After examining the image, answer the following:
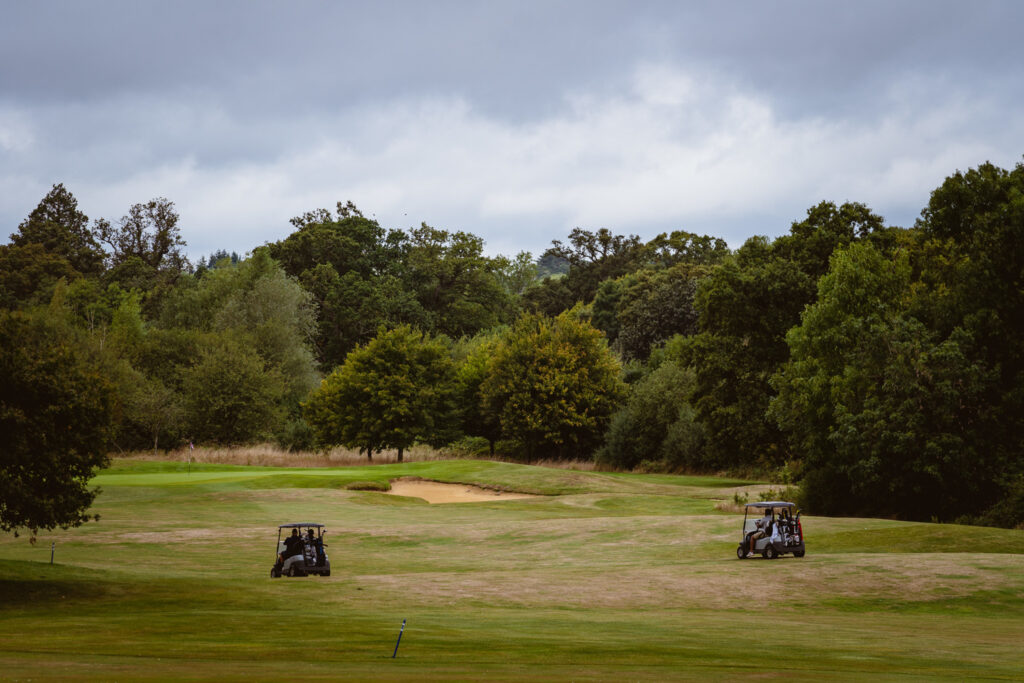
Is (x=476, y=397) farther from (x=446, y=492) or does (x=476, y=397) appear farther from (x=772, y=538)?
(x=772, y=538)

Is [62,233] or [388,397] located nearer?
[388,397]

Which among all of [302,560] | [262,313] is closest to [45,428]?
[302,560]

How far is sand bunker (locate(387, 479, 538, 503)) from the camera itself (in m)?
50.1

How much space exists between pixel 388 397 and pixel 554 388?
1231 cm

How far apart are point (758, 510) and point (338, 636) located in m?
29.1

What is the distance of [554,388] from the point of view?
73750 millimetres

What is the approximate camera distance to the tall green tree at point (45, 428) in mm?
21578

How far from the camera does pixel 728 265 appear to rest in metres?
58.7

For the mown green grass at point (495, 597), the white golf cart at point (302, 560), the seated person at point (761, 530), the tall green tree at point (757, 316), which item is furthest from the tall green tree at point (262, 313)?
the seated person at point (761, 530)

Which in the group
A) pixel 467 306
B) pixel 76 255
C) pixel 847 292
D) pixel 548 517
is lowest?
pixel 548 517

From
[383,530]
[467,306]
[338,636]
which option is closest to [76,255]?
[467,306]

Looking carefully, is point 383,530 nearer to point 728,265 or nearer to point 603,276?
point 728,265

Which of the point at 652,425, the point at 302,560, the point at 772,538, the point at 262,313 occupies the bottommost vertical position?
the point at 302,560

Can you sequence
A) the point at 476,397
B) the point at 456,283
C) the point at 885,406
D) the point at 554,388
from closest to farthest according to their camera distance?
the point at 885,406 < the point at 554,388 < the point at 476,397 < the point at 456,283
